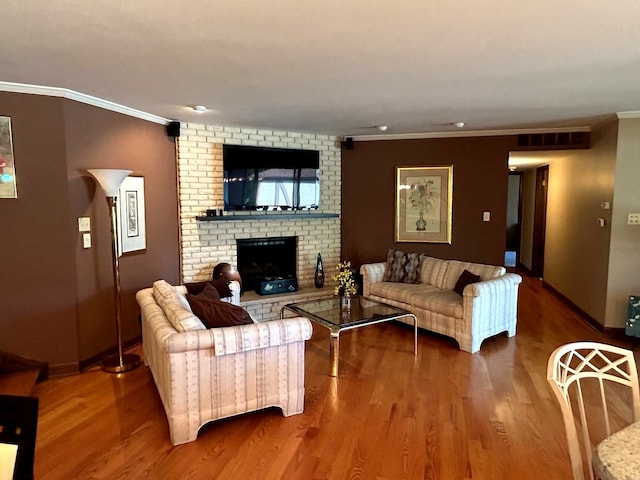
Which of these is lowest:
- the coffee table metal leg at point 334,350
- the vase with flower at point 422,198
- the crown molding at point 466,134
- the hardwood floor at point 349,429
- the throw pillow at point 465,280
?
the hardwood floor at point 349,429

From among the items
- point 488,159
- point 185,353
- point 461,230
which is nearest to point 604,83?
point 488,159

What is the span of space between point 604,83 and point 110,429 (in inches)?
166

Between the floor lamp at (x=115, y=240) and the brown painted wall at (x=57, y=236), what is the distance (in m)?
0.18

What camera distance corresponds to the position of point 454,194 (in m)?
5.81

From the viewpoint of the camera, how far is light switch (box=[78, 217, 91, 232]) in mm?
3734

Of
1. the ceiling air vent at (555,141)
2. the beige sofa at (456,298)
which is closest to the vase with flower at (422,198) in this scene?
the beige sofa at (456,298)

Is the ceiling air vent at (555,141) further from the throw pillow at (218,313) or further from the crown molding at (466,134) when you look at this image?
the throw pillow at (218,313)

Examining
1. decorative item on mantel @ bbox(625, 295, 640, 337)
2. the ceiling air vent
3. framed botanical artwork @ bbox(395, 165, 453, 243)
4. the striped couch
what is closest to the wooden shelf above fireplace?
framed botanical artwork @ bbox(395, 165, 453, 243)

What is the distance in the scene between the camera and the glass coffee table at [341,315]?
3.71 meters

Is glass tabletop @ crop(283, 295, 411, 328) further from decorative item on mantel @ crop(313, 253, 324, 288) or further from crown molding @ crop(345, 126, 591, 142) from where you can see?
crown molding @ crop(345, 126, 591, 142)

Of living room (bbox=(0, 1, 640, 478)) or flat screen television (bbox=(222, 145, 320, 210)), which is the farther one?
flat screen television (bbox=(222, 145, 320, 210))

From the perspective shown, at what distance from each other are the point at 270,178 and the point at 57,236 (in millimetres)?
2578

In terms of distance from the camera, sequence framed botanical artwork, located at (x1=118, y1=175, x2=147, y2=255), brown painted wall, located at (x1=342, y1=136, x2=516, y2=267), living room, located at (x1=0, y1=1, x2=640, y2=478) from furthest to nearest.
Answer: brown painted wall, located at (x1=342, y1=136, x2=516, y2=267), framed botanical artwork, located at (x1=118, y1=175, x2=147, y2=255), living room, located at (x1=0, y1=1, x2=640, y2=478)

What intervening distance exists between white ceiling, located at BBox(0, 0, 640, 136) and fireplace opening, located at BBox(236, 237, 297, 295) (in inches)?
78.9
